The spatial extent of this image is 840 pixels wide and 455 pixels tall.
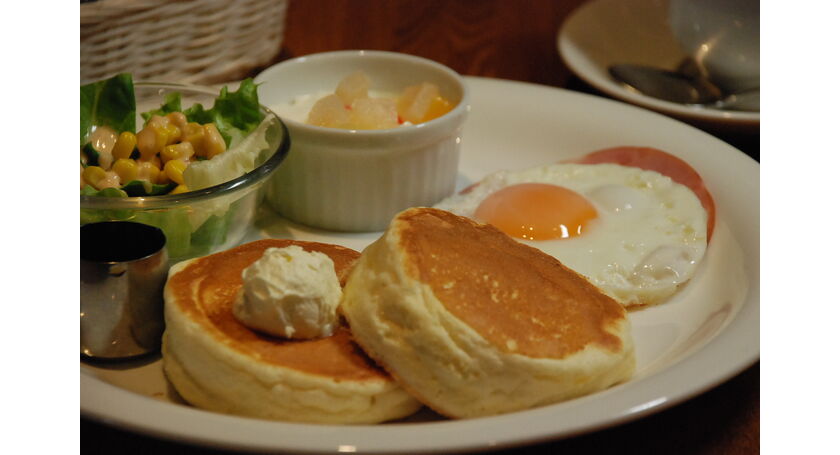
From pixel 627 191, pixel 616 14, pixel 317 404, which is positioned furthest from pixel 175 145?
pixel 616 14

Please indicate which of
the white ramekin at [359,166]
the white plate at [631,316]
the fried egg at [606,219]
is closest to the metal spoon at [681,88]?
the white plate at [631,316]

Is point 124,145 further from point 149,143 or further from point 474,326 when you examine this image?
point 474,326

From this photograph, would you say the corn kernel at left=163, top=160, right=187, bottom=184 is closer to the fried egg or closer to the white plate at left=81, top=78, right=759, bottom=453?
the white plate at left=81, top=78, right=759, bottom=453

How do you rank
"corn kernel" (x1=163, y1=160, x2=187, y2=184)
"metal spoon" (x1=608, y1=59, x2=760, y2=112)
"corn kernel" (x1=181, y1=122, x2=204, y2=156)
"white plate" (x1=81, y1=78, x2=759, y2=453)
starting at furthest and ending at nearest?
"metal spoon" (x1=608, y1=59, x2=760, y2=112)
"corn kernel" (x1=181, y1=122, x2=204, y2=156)
"corn kernel" (x1=163, y1=160, x2=187, y2=184)
"white plate" (x1=81, y1=78, x2=759, y2=453)

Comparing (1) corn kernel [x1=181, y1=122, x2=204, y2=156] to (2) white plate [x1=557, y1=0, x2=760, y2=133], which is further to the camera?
(2) white plate [x1=557, y1=0, x2=760, y2=133]

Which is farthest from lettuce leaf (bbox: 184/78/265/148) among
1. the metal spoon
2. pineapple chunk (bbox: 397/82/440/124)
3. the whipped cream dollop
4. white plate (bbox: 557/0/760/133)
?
the metal spoon

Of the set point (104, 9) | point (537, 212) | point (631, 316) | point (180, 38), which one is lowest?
point (631, 316)

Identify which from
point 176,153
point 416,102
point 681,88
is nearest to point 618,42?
point 681,88
